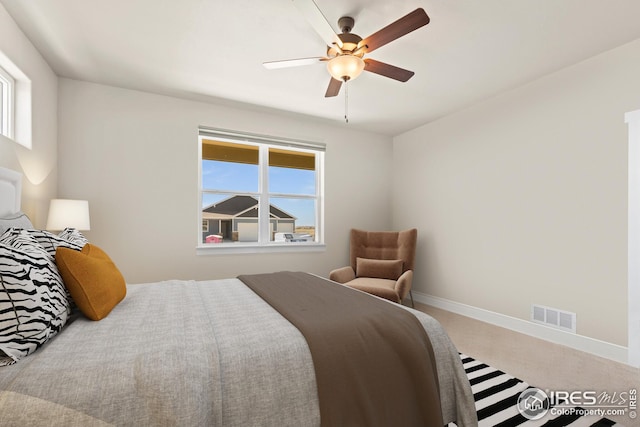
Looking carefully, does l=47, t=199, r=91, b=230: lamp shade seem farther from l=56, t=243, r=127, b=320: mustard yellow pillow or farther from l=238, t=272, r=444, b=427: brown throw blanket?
l=238, t=272, r=444, b=427: brown throw blanket

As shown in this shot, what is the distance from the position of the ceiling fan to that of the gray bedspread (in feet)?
5.27

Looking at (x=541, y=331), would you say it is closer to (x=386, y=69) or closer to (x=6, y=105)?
(x=386, y=69)

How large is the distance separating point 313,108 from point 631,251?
126 inches

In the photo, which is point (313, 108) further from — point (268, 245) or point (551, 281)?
point (551, 281)

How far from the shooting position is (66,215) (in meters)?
2.58

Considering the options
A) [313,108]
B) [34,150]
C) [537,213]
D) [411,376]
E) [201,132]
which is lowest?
[411,376]

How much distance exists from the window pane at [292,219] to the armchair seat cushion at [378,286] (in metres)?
1.04

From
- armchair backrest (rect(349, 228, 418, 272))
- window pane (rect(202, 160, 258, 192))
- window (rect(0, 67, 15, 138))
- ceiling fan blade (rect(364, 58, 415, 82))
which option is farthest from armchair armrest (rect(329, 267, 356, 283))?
window (rect(0, 67, 15, 138))

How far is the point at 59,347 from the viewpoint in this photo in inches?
42.7

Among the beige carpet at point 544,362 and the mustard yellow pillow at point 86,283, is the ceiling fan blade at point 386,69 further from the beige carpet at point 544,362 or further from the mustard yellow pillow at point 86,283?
the beige carpet at point 544,362

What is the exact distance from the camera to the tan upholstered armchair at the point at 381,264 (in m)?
3.35

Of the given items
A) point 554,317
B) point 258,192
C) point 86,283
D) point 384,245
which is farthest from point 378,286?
point 86,283

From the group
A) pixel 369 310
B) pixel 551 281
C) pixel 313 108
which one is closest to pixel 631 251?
pixel 551 281

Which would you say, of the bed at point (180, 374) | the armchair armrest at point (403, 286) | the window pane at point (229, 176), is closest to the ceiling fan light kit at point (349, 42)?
the bed at point (180, 374)
